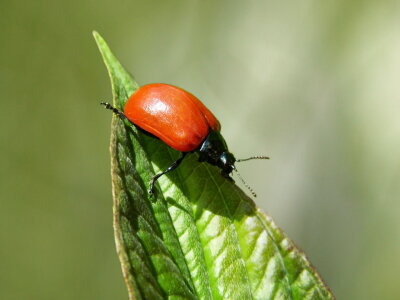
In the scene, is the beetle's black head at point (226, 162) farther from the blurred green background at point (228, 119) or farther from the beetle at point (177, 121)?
the blurred green background at point (228, 119)

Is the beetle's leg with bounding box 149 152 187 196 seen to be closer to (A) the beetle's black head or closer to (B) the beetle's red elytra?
(B) the beetle's red elytra

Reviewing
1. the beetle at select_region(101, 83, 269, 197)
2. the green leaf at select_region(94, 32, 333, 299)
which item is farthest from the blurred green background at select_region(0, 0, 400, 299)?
the green leaf at select_region(94, 32, 333, 299)

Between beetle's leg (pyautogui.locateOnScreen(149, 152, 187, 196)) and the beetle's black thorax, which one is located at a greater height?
the beetle's black thorax

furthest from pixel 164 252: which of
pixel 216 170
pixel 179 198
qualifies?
pixel 216 170

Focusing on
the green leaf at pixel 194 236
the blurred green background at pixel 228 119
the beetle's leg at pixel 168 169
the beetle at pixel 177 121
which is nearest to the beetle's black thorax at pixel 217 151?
the beetle at pixel 177 121

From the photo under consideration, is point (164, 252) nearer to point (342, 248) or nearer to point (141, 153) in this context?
point (141, 153)

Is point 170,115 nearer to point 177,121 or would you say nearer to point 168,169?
point 177,121
